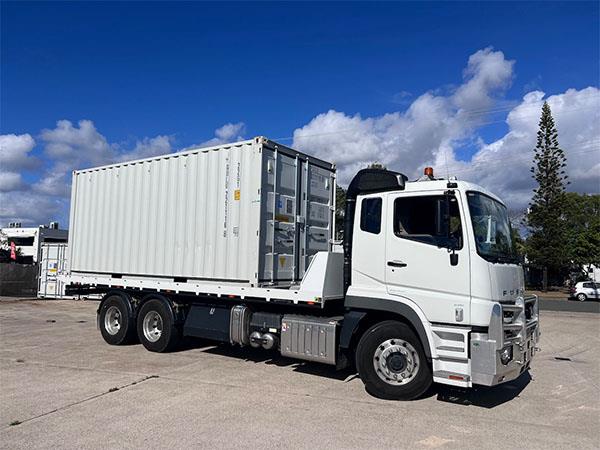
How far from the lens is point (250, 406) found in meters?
Answer: 6.28

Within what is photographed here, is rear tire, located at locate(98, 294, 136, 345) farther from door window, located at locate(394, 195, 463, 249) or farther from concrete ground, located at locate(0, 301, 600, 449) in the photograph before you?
door window, located at locate(394, 195, 463, 249)

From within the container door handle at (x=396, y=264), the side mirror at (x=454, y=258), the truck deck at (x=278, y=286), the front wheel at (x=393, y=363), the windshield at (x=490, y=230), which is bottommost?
the front wheel at (x=393, y=363)

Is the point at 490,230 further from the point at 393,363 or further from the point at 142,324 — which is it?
the point at 142,324

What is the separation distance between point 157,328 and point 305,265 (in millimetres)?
3332

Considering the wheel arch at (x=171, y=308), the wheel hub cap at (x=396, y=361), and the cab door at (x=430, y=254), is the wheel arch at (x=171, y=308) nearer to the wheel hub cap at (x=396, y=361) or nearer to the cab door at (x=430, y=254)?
the wheel hub cap at (x=396, y=361)

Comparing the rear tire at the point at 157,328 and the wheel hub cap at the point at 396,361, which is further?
the rear tire at the point at 157,328

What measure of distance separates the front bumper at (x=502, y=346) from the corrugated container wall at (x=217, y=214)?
3708mm

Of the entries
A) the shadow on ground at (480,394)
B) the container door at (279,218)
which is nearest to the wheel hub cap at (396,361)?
the shadow on ground at (480,394)

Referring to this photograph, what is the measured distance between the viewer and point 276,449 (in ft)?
15.9

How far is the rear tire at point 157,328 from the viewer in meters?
9.60

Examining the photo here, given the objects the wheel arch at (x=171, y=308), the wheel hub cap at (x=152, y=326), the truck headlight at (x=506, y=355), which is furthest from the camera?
the wheel hub cap at (x=152, y=326)

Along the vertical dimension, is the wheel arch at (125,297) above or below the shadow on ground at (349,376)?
above

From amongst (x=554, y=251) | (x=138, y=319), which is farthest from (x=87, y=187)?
(x=554, y=251)

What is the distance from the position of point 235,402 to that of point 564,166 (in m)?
49.0
